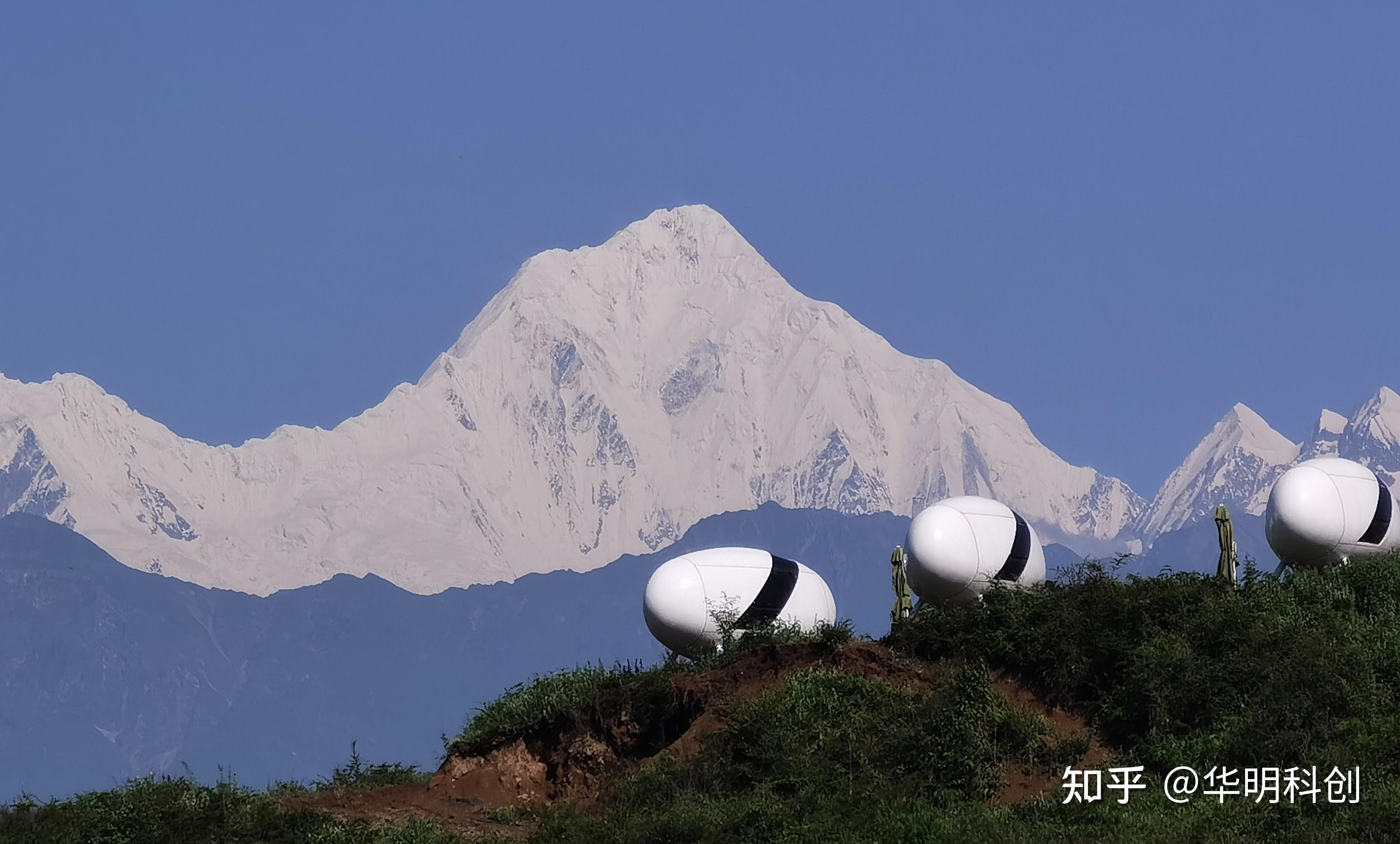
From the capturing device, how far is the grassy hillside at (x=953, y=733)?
27.8 meters

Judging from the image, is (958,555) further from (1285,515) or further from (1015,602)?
(1285,515)

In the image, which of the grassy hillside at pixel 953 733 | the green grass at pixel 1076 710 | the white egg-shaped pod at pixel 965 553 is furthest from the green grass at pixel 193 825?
the white egg-shaped pod at pixel 965 553

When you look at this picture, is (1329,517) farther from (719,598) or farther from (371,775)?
(371,775)

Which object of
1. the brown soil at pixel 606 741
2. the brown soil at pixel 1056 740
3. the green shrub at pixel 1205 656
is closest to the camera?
the green shrub at pixel 1205 656

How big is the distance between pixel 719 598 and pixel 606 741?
14.8 feet

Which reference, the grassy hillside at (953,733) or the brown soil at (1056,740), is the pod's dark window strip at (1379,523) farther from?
the brown soil at (1056,740)

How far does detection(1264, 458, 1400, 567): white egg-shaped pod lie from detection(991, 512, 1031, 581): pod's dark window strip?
5.54 metres

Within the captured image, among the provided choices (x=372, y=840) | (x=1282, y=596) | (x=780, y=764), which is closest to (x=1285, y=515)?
(x=1282, y=596)

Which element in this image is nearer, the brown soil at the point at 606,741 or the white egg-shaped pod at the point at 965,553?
the brown soil at the point at 606,741

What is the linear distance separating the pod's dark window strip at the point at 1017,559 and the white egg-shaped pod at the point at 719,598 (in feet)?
11.5

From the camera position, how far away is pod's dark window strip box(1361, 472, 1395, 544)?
40.6m

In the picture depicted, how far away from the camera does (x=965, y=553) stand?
37312mm

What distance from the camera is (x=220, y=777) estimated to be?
108 ft

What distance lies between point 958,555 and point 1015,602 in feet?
9.29
